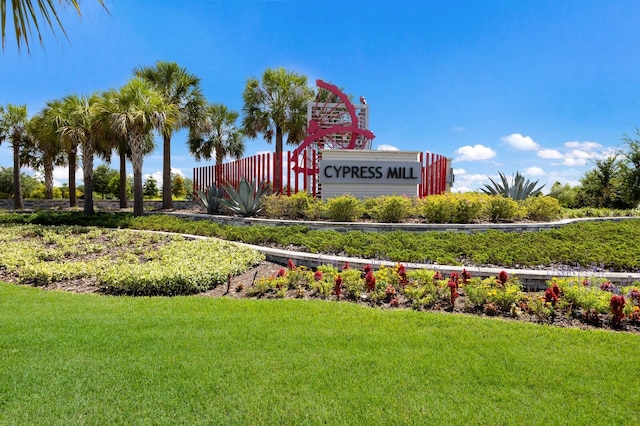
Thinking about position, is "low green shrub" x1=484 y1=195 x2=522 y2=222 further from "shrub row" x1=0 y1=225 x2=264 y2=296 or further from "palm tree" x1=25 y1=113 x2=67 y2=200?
"palm tree" x1=25 y1=113 x2=67 y2=200

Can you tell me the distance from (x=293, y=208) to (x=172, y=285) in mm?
6311

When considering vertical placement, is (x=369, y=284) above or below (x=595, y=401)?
above

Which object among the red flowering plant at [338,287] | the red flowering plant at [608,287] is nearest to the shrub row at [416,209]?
the red flowering plant at [608,287]

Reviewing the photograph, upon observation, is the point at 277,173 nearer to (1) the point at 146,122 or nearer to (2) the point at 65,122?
(1) the point at 146,122

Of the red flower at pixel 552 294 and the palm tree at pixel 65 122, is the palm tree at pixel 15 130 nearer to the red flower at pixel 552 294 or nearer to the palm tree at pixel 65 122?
the palm tree at pixel 65 122

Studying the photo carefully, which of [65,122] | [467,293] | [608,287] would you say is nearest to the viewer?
[467,293]

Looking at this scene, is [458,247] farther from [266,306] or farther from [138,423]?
[138,423]

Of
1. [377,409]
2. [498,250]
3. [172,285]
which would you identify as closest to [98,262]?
[172,285]

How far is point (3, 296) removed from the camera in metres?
5.46

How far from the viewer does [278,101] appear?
21891 mm

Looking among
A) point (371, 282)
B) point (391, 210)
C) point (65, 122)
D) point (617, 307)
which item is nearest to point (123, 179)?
point (65, 122)

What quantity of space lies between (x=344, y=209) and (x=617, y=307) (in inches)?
274

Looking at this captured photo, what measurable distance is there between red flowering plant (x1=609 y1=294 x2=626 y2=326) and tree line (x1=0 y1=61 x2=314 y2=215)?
444 inches

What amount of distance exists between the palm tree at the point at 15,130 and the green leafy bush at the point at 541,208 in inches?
1033
